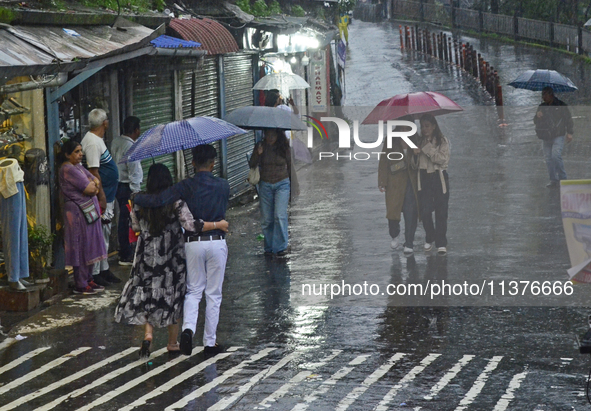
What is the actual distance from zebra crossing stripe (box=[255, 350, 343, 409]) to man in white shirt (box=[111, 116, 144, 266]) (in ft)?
13.1

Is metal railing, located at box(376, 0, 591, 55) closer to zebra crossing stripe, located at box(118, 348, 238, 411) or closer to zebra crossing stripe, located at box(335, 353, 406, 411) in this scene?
zebra crossing stripe, located at box(335, 353, 406, 411)

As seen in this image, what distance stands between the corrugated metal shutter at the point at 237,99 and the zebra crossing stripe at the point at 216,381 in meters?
8.80

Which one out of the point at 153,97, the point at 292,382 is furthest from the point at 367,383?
the point at 153,97

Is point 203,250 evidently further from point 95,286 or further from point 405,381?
point 95,286

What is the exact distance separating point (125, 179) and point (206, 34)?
11.9 ft

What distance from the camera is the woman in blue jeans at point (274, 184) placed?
11.5 metres

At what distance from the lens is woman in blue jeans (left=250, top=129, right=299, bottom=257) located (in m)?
11.5

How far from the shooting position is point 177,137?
25.6ft

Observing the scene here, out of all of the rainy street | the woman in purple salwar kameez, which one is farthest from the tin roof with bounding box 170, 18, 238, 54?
the woman in purple salwar kameez

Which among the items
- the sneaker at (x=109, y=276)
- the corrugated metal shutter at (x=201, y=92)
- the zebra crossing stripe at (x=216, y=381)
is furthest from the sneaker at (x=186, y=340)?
the corrugated metal shutter at (x=201, y=92)

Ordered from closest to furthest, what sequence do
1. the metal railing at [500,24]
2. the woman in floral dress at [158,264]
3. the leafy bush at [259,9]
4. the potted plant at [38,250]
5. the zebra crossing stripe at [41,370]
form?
the zebra crossing stripe at [41,370] < the woman in floral dress at [158,264] < the potted plant at [38,250] < the leafy bush at [259,9] < the metal railing at [500,24]

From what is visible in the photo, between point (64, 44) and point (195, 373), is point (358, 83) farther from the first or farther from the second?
point (195, 373)

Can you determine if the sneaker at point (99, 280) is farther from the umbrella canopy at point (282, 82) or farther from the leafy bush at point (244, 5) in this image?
the leafy bush at point (244, 5)

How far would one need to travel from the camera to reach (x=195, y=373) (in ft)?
23.4
